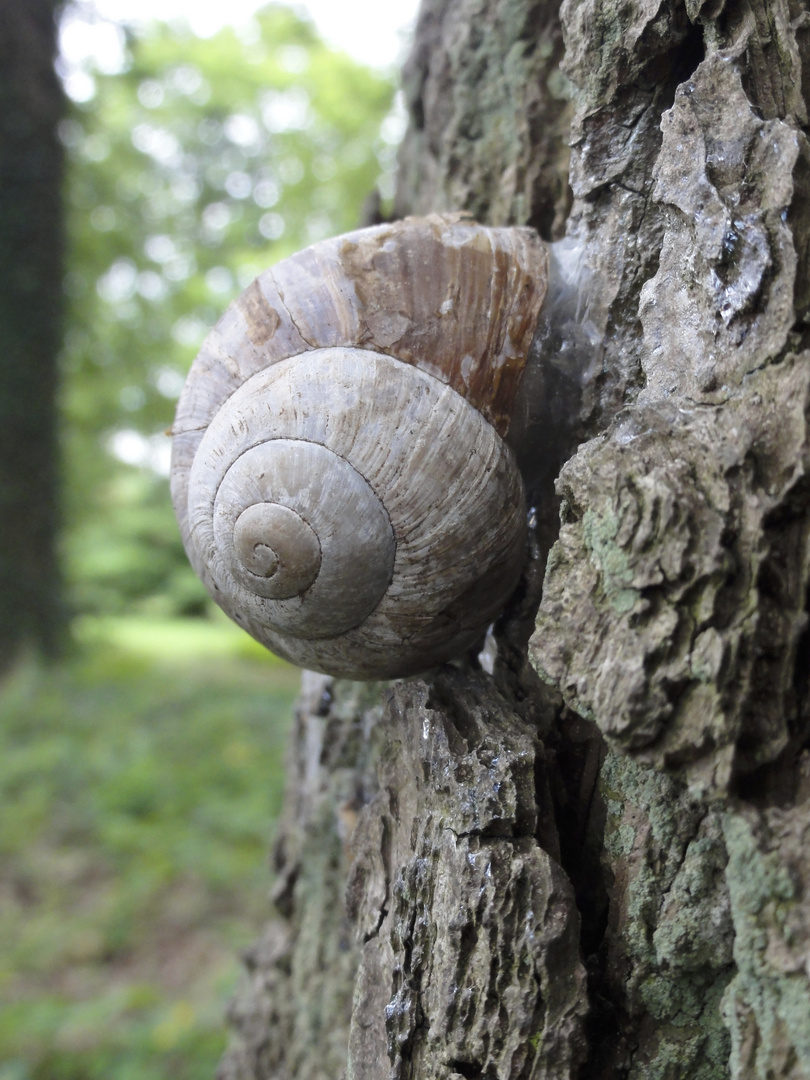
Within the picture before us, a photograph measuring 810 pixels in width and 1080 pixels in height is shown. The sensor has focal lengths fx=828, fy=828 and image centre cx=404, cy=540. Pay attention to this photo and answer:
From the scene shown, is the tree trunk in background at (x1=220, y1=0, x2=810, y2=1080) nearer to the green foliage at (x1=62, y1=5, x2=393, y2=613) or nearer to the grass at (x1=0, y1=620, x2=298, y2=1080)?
the grass at (x1=0, y1=620, x2=298, y2=1080)

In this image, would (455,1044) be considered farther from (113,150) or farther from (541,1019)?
(113,150)

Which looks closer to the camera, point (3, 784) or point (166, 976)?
point (166, 976)

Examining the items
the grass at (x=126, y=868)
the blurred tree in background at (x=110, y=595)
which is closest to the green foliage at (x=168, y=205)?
the blurred tree in background at (x=110, y=595)

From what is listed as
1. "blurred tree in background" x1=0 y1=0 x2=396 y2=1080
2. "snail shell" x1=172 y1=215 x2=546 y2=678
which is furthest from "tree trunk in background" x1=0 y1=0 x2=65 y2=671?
"snail shell" x1=172 y1=215 x2=546 y2=678

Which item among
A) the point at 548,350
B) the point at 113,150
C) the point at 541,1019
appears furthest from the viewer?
the point at 113,150

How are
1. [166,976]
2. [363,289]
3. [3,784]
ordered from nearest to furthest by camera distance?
[363,289]
[166,976]
[3,784]

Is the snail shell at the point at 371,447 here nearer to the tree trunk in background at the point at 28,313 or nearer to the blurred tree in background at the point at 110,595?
the blurred tree in background at the point at 110,595

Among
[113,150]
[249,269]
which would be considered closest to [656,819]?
[249,269]

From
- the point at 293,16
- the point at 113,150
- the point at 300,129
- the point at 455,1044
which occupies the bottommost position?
the point at 455,1044
